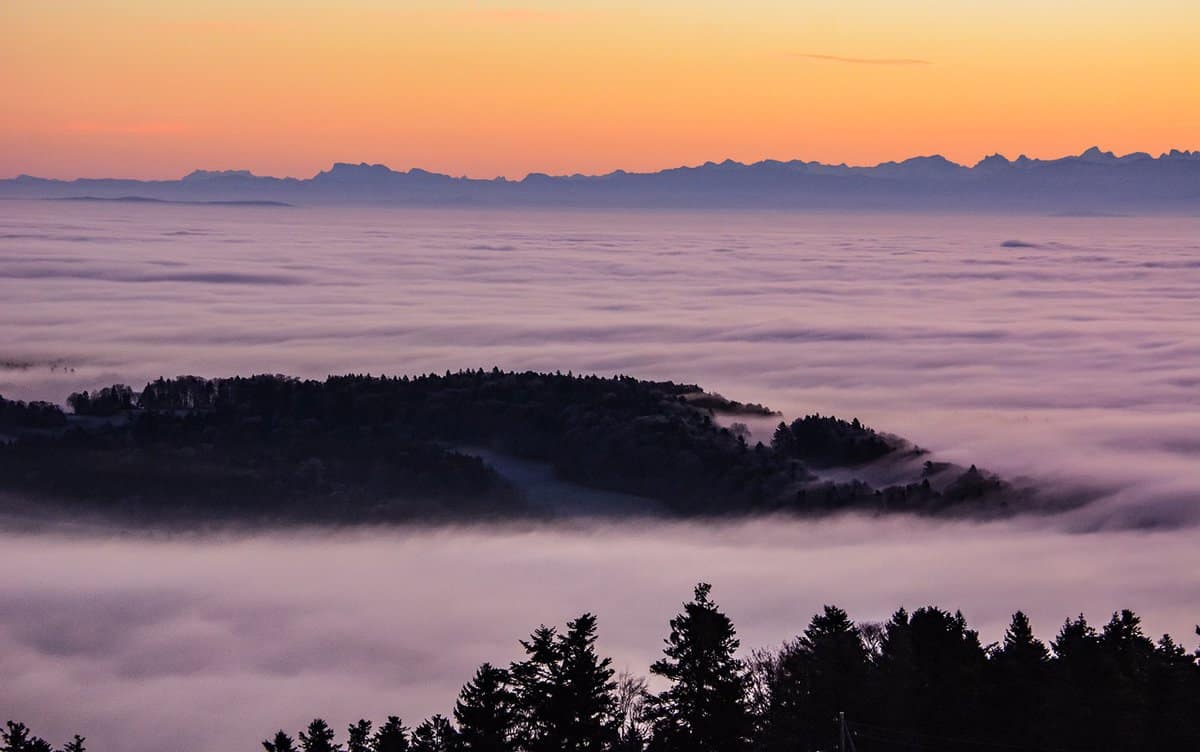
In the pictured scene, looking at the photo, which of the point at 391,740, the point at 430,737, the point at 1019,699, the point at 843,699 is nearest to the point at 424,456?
the point at 430,737

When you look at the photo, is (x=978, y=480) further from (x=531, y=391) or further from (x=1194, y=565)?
(x=531, y=391)

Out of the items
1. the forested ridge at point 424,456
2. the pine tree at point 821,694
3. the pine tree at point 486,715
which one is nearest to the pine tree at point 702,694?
the pine tree at point 486,715

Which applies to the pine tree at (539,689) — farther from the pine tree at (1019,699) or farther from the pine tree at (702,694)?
the pine tree at (1019,699)

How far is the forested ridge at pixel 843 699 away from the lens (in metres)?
19.1

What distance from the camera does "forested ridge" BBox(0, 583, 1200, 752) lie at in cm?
1908

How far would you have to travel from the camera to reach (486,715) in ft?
62.8

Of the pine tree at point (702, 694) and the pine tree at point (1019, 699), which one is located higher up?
the pine tree at point (702, 694)

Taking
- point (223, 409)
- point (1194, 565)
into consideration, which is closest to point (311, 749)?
point (1194, 565)

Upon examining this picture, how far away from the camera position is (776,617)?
47.7 meters

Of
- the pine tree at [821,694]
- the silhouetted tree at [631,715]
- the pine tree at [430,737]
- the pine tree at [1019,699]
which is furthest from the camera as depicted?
the silhouetted tree at [631,715]

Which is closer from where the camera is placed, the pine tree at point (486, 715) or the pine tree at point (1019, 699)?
the pine tree at point (486, 715)

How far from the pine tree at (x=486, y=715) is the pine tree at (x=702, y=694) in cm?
200

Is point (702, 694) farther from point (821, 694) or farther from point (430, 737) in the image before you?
point (430, 737)

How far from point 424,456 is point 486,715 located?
46.2 m
